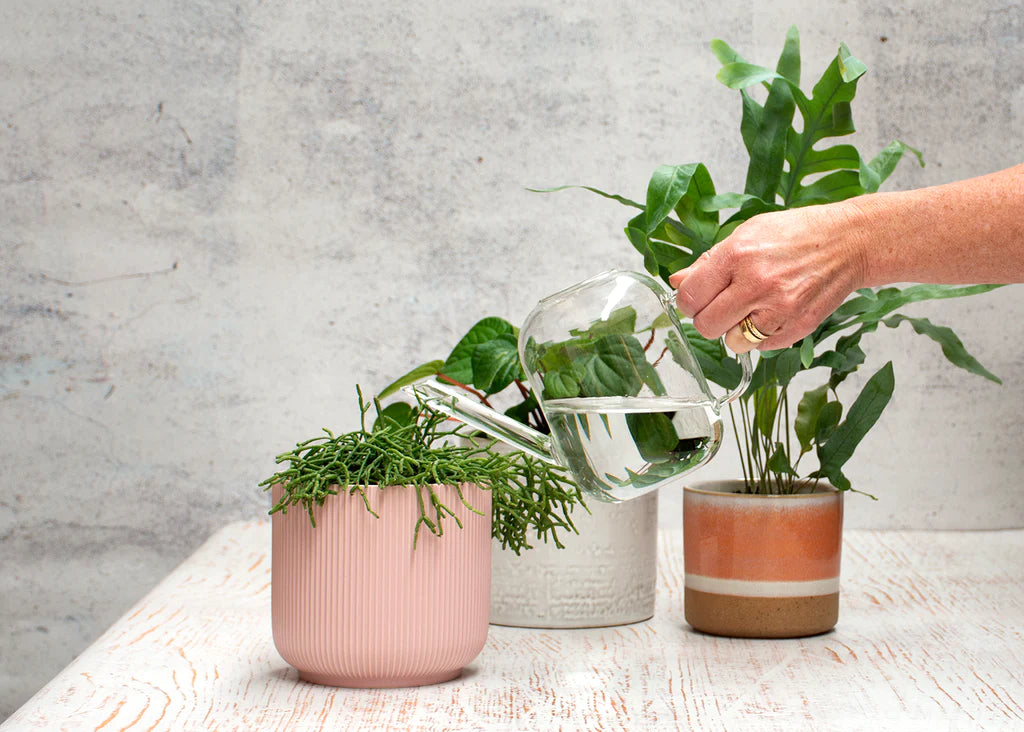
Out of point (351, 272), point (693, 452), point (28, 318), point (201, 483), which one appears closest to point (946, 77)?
point (351, 272)

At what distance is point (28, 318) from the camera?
4.10 feet

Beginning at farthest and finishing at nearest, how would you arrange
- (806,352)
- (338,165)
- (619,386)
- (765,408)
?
(338,165) < (765,408) < (806,352) < (619,386)

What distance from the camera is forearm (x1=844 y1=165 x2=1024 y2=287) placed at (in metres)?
0.58

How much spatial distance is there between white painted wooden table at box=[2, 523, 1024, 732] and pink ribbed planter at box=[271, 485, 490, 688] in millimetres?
22

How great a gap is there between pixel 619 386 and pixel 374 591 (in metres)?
0.18

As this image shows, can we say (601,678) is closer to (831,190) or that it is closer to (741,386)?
(741,386)

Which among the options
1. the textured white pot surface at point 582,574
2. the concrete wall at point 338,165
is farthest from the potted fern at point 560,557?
the concrete wall at point 338,165

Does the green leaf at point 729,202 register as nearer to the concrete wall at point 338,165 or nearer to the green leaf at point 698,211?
the green leaf at point 698,211

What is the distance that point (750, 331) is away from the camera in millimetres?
593

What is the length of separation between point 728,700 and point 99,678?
37cm

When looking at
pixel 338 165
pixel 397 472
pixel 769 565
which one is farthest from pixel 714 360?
pixel 338 165

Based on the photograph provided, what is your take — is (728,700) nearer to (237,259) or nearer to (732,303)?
(732,303)

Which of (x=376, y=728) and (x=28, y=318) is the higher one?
(x=28, y=318)

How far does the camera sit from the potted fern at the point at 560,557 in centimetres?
74
